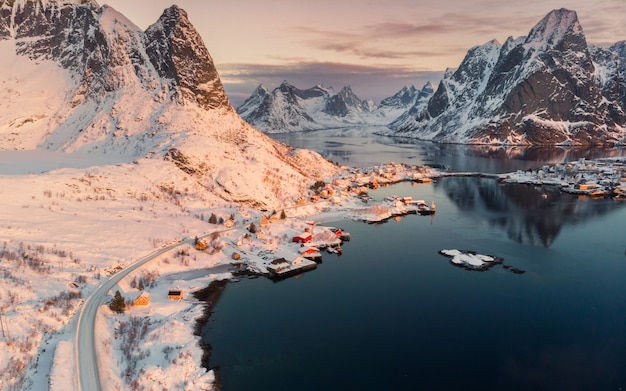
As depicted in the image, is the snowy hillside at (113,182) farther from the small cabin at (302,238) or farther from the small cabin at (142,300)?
the small cabin at (302,238)

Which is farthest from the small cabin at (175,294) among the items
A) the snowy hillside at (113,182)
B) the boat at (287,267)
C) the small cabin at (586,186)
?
the small cabin at (586,186)

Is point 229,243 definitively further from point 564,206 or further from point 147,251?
point 564,206

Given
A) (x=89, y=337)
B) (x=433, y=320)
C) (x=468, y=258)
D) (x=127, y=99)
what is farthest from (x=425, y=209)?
(x=127, y=99)

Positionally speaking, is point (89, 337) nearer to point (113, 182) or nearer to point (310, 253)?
point (310, 253)

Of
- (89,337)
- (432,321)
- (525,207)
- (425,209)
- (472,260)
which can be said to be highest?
(89,337)

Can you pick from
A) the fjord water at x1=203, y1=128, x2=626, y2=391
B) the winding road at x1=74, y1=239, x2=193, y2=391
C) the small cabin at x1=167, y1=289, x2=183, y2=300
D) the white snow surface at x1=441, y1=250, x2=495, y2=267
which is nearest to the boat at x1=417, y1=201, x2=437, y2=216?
the fjord water at x1=203, y1=128, x2=626, y2=391

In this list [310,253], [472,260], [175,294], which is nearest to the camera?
[175,294]
